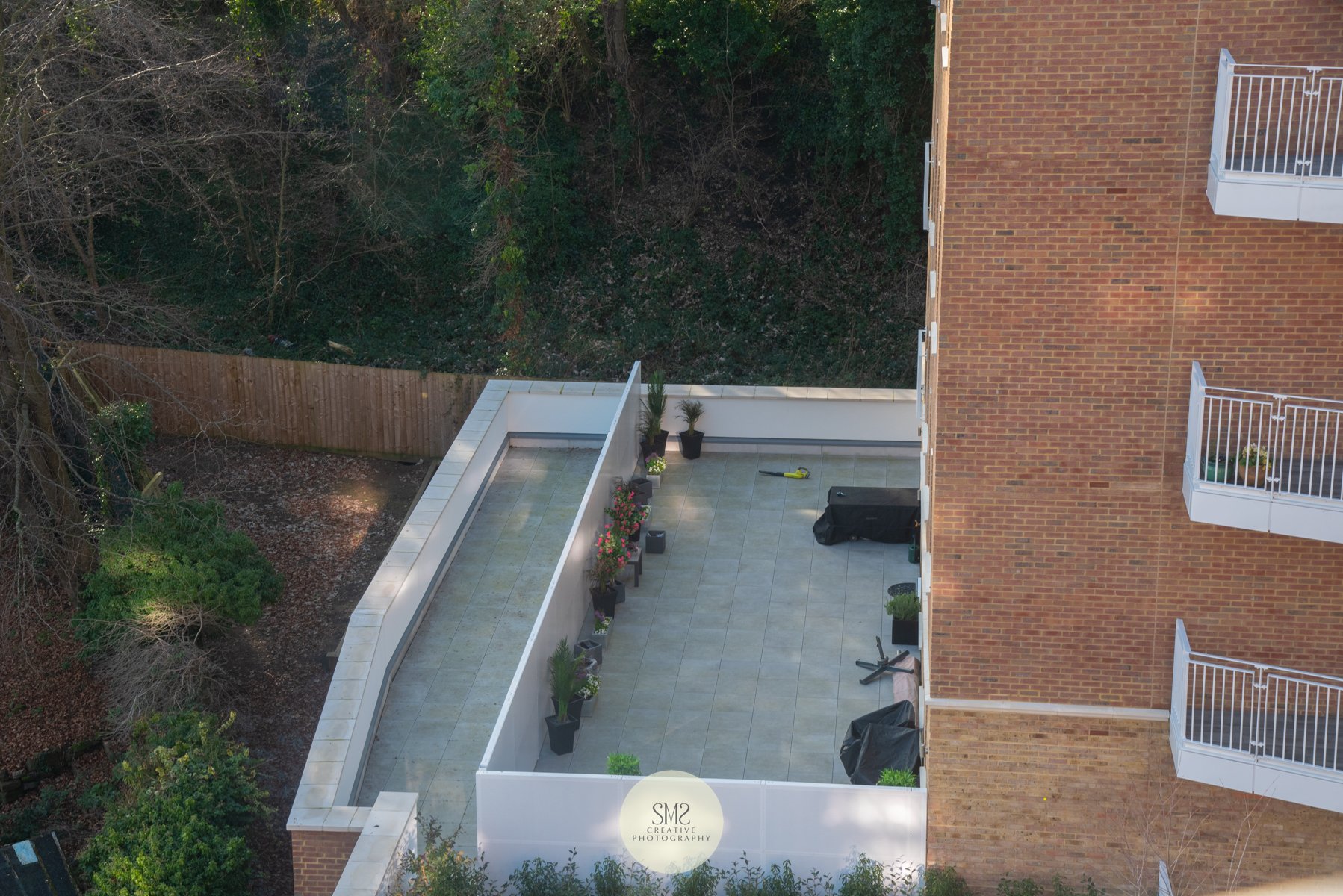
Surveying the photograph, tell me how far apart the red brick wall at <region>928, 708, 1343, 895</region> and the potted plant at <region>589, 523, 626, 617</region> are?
19.3 ft

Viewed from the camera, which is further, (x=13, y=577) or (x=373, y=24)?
(x=373, y=24)

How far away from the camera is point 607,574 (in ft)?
59.8

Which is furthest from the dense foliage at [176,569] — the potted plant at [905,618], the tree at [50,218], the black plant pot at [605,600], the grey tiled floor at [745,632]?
the potted plant at [905,618]

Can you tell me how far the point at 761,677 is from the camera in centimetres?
1708

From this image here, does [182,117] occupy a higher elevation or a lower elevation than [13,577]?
higher

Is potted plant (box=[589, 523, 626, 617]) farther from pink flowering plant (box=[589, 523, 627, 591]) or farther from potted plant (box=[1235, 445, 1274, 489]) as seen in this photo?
potted plant (box=[1235, 445, 1274, 489])

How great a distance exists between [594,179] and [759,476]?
15763 millimetres

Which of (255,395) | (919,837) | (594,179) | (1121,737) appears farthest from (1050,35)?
(594,179)

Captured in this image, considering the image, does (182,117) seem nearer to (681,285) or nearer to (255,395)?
(255,395)

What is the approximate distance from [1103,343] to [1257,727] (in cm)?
359

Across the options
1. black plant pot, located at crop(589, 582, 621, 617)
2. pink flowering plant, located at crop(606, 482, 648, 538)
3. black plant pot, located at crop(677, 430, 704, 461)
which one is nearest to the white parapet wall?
black plant pot, located at crop(677, 430, 704, 461)

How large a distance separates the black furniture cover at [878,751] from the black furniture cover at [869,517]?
4900mm

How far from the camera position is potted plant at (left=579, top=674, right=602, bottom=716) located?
16.2 m

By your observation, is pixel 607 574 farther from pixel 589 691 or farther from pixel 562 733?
pixel 562 733
